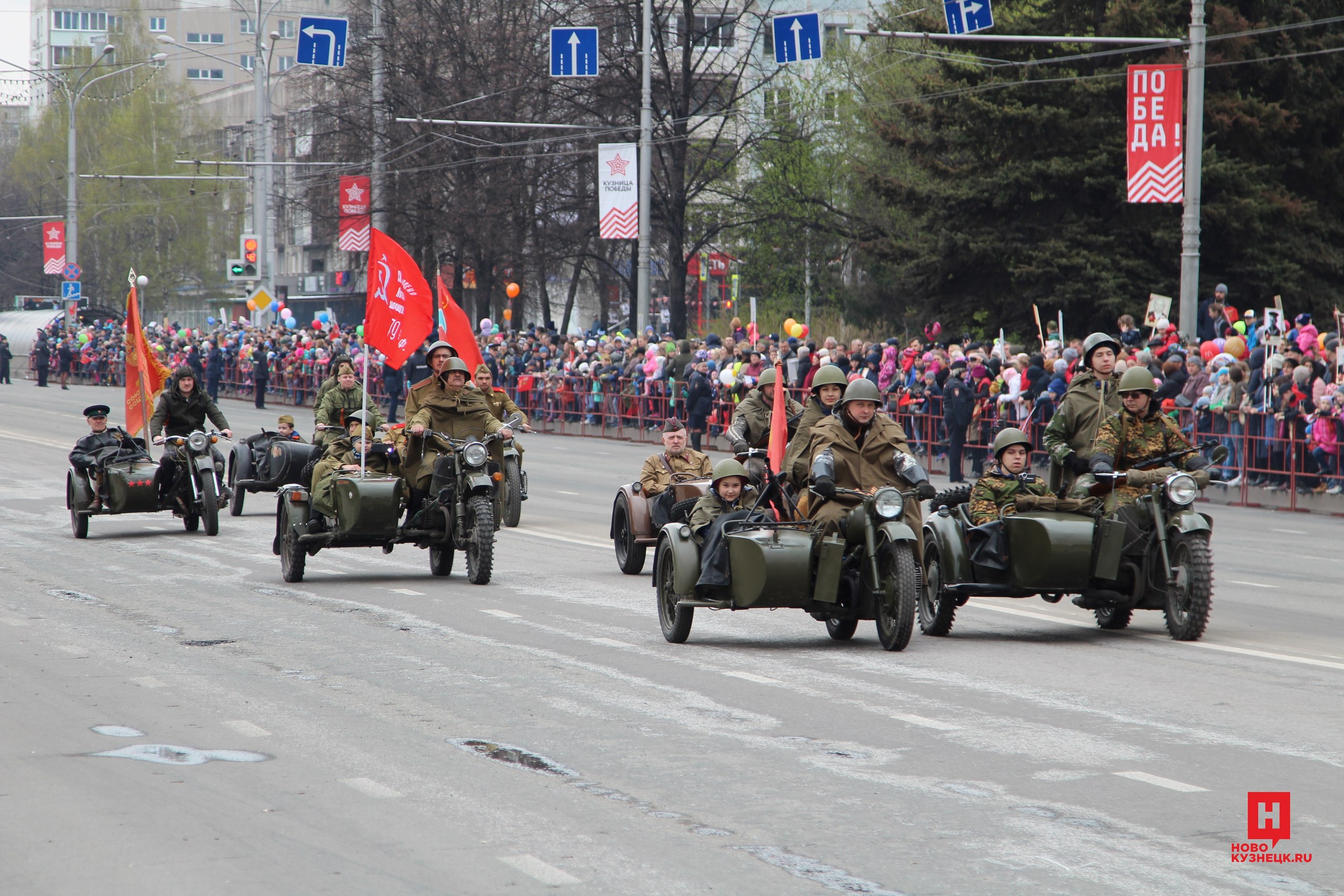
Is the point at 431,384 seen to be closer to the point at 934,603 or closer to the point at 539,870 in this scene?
the point at 934,603

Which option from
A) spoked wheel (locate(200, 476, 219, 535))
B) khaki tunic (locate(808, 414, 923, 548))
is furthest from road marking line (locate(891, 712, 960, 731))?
spoked wheel (locate(200, 476, 219, 535))

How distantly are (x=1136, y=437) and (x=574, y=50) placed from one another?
1099 inches

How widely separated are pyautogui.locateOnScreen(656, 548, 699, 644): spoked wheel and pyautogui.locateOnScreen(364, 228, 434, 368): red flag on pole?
486 centimetres

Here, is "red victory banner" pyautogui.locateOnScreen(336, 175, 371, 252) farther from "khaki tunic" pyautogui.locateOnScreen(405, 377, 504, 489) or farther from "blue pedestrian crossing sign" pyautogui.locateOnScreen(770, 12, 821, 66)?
"khaki tunic" pyautogui.locateOnScreen(405, 377, 504, 489)

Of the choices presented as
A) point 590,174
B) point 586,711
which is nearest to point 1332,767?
point 586,711

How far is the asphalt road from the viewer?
5988 mm

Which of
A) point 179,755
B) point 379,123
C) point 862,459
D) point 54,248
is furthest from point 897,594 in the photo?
point 54,248

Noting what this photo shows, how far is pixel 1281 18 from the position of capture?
113ft

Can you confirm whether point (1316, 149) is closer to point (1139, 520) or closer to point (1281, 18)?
point (1281, 18)

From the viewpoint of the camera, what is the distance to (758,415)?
14.4m

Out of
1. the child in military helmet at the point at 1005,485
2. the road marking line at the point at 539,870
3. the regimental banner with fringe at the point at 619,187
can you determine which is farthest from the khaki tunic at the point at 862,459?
the regimental banner with fringe at the point at 619,187

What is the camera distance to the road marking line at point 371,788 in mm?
6977

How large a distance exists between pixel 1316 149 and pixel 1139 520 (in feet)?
89.1

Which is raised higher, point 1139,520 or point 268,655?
point 1139,520
